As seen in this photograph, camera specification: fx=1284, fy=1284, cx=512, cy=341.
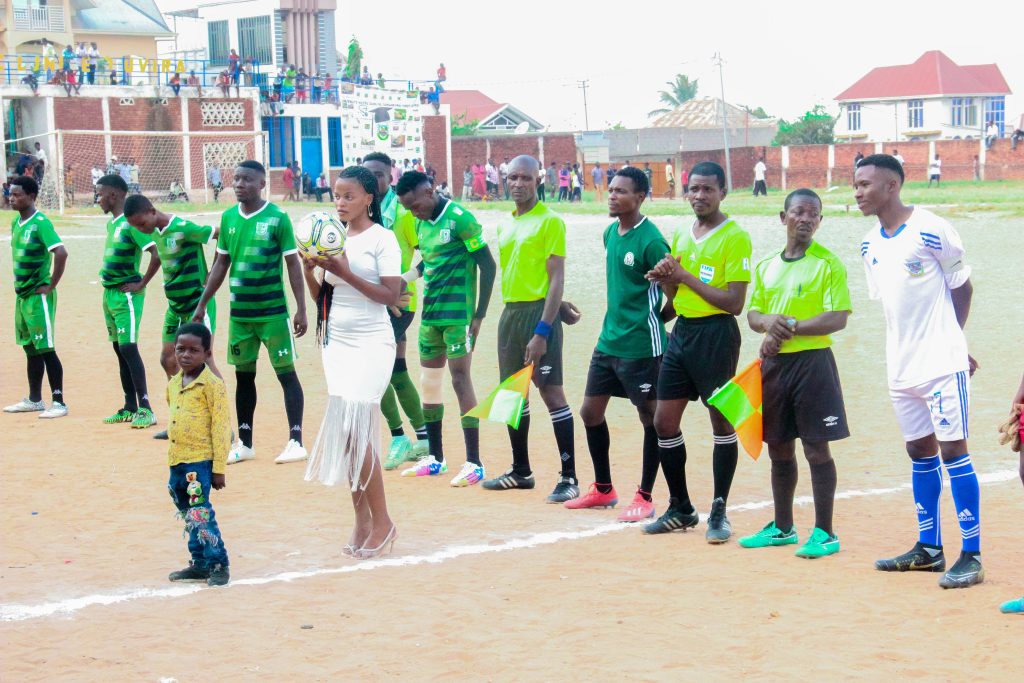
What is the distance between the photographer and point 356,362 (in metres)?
6.45

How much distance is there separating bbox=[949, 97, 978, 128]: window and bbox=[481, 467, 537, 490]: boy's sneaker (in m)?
97.3

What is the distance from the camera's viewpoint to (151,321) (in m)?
17.0

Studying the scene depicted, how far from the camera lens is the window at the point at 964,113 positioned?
98.1 meters

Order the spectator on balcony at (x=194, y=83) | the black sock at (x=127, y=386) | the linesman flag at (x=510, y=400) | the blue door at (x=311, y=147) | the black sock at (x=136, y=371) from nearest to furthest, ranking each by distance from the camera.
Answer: the linesman flag at (x=510, y=400), the black sock at (x=136, y=371), the black sock at (x=127, y=386), the spectator on balcony at (x=194, y=83), the blue door at (x=311, y=147)

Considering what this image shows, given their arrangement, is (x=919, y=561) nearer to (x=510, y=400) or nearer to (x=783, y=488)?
(x=783, y=488)

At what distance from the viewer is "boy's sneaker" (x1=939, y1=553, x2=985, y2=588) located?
227 inches

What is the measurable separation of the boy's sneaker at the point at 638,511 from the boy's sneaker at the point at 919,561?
1545 millimetres

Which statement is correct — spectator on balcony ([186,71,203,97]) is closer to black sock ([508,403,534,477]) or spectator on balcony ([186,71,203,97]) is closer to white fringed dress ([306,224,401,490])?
black sock ([508,403,534,477])

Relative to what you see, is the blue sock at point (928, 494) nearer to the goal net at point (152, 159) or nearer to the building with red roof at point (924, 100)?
the goal net at point (152, 159)

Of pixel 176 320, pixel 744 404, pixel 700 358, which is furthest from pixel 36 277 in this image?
pixel 744 404

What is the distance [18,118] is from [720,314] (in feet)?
145

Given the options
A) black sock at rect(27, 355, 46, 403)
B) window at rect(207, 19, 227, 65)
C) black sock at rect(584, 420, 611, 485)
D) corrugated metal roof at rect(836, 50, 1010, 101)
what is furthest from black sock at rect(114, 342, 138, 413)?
corrugated metal roof at rect(836, 50, 1010, 101)

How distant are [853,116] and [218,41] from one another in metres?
58.3

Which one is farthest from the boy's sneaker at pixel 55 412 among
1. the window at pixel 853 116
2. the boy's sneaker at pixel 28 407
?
the window at pixel 853 116
